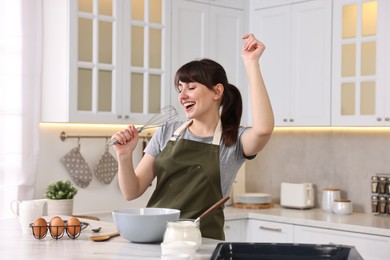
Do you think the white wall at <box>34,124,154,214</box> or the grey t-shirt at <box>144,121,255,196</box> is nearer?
the grey t-shirt at <box>144,121,255,196</box>

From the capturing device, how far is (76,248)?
211 centimetres

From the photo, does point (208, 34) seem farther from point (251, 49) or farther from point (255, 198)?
point (251, 49)

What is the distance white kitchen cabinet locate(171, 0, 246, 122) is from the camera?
453cm

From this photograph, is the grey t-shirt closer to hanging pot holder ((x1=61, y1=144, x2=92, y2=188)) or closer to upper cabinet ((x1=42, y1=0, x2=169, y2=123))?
upper cabinet ((x1=42, y1=0, x2=169, y2=123))

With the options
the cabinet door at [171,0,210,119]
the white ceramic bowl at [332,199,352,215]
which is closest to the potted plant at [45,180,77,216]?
the cabinet door at [171,0,210,119]

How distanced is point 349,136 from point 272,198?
Result: 0.83m

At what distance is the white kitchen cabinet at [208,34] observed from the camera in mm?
4531

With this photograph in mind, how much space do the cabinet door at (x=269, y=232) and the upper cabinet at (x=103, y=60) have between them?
1062 millimetres

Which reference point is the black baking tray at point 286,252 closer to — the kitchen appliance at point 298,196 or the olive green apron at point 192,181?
the olive green apron at point 192,181

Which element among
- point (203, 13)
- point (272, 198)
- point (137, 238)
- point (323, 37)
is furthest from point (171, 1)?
point (137, 238)

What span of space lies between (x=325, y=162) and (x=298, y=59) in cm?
80

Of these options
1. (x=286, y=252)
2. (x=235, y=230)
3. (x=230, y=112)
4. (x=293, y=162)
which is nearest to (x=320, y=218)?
(x=235, y=230)

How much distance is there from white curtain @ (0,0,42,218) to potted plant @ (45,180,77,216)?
0.54 ft

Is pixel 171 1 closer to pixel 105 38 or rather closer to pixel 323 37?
pixel 105 38
